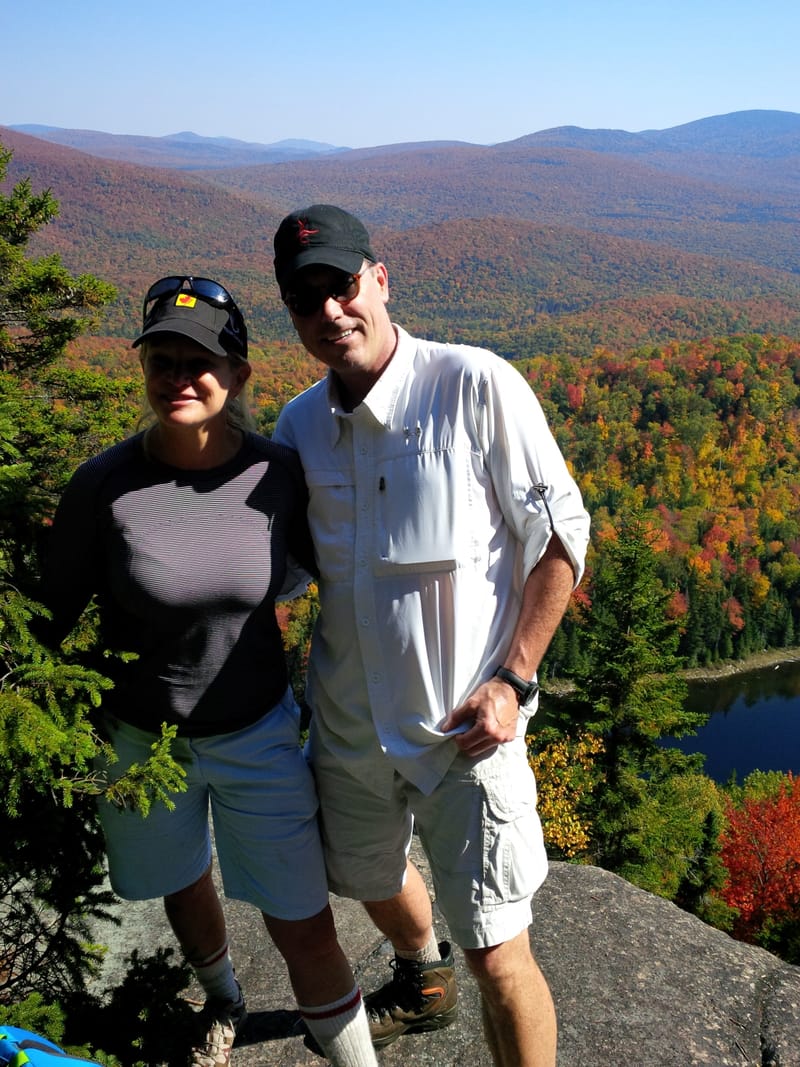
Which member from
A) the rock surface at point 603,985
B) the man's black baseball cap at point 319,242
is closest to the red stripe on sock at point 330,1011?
the rock surface at point 603,985

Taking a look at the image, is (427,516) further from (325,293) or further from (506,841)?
(506,841)

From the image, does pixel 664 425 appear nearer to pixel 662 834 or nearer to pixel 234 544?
pixel 662 834

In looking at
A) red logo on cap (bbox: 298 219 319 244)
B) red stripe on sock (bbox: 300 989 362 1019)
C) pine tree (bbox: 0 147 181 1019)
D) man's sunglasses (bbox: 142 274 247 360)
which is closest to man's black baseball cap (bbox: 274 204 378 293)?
red logo on cap (bbox: 298 219 319 244)

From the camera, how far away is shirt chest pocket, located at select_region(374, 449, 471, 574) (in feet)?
7.70

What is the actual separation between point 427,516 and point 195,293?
0.88 metres

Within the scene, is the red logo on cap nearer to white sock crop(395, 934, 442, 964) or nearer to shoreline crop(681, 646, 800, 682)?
white sock crop(395, 934, 442, 964)

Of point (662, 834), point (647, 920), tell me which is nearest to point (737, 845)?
point (662, 834)

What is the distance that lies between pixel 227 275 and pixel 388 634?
5909 inches

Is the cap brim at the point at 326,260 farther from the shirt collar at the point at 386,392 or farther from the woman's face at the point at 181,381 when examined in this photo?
the woman's face at the point at 181,381

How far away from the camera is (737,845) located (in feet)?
77.6

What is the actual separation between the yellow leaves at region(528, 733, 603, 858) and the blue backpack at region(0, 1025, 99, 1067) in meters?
14.9

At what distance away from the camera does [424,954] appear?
3146 mm

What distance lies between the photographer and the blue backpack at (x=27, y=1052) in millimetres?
1645

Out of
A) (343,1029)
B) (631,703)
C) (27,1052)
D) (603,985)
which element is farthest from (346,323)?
(631,703)
